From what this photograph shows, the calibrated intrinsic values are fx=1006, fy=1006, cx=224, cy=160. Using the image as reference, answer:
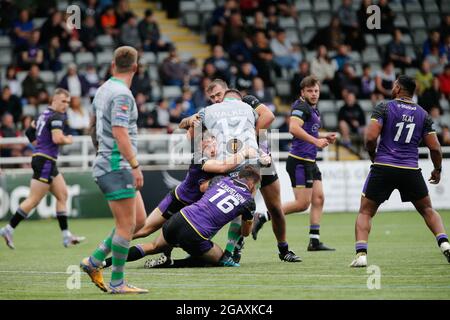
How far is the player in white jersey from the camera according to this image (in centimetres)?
924

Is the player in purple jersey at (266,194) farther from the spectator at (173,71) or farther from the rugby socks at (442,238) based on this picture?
the spectator at (173,71)

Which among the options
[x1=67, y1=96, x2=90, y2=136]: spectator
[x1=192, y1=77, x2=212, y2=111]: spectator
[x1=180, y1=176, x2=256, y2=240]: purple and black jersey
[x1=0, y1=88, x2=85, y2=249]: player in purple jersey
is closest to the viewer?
[x1=180, y1=176, x2=256, y2=240]: purple and black jersey

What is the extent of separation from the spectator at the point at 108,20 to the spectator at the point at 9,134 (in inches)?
181

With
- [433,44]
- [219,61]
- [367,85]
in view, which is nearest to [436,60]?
[433,44]

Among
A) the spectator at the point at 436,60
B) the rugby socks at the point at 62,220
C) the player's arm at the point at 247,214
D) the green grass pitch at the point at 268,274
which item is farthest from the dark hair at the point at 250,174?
the spectator at the point at 436,60

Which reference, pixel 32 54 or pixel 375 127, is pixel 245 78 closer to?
pixel 32 54

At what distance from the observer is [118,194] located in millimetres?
9320

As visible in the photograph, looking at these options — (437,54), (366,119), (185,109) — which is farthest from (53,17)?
(437,54)

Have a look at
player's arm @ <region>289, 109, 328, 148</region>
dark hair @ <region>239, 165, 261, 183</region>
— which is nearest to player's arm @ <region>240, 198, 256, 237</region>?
dark hair @ <region>239, 165, 261, 183</region>

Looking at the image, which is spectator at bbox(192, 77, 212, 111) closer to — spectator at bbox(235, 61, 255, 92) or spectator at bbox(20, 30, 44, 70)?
spectator at bbox(235, 61, 255, 92)

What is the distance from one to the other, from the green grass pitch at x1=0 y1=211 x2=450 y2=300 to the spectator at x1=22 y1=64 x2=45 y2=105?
7.40m

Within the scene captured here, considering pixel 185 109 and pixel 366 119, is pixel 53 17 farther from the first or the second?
pixel 366 119

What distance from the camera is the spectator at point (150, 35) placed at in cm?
2678
